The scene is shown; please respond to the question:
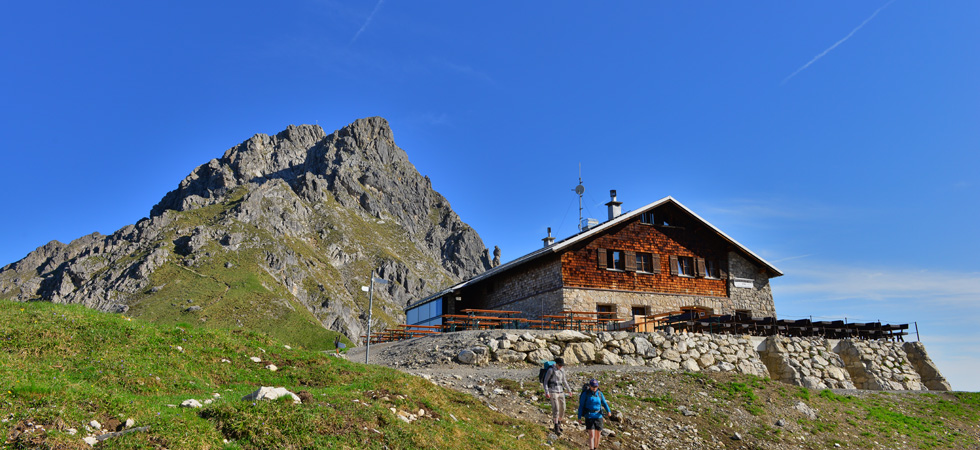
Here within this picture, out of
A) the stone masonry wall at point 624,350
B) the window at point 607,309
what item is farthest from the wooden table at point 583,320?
the stone masonry wall at point 624,350

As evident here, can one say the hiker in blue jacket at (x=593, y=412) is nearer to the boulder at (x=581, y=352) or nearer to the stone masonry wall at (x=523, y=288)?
the boulder at (x=581, y=352)

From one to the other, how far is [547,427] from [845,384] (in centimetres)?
2121

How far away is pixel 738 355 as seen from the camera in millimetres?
27922

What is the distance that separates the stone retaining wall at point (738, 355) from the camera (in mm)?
24562

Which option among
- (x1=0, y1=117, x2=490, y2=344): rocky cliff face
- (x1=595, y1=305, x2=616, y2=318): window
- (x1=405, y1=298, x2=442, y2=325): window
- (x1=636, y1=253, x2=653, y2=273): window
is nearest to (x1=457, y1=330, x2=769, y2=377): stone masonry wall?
(x1=595, y1=305, x2=616, y2=318): window

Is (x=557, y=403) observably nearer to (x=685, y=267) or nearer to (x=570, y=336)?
(x=570, y=336)

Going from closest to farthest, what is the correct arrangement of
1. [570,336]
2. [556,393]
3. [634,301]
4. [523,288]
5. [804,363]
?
[556,393] < [570,336] < [804,363] < [634,301] < [523,288]

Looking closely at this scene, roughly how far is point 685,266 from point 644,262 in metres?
2.80

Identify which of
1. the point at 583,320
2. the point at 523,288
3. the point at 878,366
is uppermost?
the point at 523,288

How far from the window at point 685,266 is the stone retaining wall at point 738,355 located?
266 inches

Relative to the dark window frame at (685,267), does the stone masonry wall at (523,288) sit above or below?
below

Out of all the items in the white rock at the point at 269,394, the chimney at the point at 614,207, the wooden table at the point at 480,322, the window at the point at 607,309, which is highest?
the chimney at the point at 614,207

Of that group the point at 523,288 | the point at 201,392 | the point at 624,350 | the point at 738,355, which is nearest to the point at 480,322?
the point at 523,288

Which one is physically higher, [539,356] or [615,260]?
[615,260]
